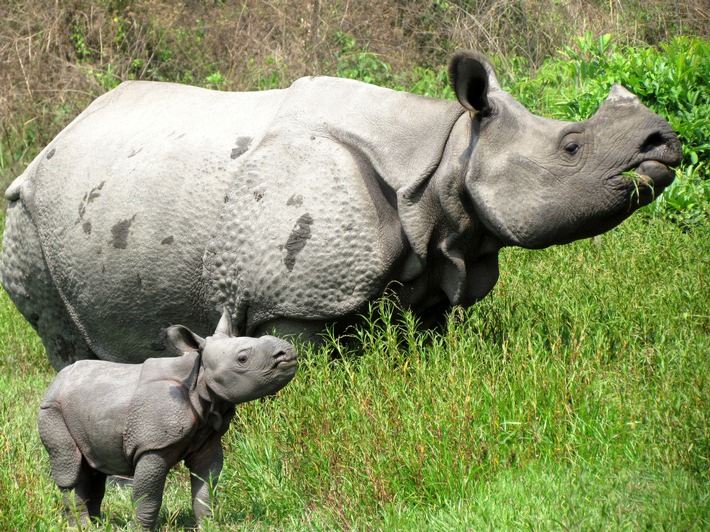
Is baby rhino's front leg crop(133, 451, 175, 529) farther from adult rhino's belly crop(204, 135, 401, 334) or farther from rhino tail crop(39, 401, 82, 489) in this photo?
adult rhino's belly crop(204, 135, 401, 334)

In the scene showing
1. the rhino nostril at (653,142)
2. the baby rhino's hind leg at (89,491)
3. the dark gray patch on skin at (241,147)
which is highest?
the rhino nostril at (653,142)

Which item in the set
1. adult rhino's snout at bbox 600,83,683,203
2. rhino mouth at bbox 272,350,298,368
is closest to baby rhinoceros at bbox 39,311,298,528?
rhino mouth at bbox 272,350,298,368

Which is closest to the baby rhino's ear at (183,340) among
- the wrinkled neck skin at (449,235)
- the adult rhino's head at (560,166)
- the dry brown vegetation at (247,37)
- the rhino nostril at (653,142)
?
the wrinkled neck skin at (449,235)

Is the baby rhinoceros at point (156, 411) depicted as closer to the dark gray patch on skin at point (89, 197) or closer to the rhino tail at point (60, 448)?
the rhino tail at point (60, 448)

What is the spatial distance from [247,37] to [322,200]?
7571 millimetres

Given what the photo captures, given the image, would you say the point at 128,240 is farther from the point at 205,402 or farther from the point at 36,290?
the point at 205,402

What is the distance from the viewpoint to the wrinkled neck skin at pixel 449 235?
17.8ft

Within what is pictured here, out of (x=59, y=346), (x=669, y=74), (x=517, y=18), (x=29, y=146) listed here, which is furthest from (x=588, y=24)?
(x=59, y=346)

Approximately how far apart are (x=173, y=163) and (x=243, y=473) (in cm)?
174

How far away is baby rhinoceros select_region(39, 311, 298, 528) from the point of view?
430cm

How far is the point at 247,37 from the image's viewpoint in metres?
12.6

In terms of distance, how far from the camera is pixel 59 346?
6.57 m

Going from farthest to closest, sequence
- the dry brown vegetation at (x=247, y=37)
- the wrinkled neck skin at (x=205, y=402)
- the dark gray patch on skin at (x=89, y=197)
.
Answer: the dry brown vegetation at (x=247, y=37) → the dark gray patch on skin at (x=89, y=197) → the wrinkled neck skin at (x=205, y=402)

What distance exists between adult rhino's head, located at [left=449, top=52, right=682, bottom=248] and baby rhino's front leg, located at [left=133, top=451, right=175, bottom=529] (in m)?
1.96
